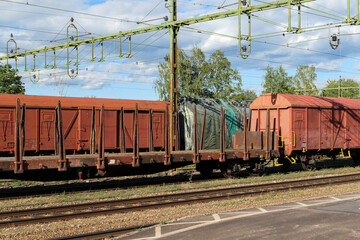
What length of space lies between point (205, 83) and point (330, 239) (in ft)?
112

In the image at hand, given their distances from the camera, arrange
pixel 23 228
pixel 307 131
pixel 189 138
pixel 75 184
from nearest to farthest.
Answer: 1. pixel 23 228
2. pixel 75 184
3. pixel 307 131
4. pixel 189 138

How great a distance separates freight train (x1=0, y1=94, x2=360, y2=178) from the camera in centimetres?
1340

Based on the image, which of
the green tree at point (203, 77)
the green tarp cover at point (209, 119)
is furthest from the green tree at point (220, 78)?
the green tarp cover at point (209, 119)

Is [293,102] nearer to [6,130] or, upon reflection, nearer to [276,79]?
[6,130]

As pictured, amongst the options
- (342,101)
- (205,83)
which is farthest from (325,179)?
(205,83)

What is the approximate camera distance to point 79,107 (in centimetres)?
1691

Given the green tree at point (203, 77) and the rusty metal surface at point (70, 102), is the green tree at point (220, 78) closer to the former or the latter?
the green tree at point (203, 77)

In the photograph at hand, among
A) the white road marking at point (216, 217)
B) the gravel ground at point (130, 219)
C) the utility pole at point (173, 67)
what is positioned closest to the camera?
the gravel ground at point (130, 219)

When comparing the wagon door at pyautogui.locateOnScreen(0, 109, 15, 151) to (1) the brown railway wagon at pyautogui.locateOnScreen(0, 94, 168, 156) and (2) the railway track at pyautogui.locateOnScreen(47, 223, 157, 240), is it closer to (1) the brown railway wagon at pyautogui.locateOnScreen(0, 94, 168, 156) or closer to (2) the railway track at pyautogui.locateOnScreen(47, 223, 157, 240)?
(1) the brown railway wagon at pyautogui.locateOnScreen(0, 94, 168, 156)

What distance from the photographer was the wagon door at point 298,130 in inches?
711

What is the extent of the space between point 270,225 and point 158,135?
11178 millimetres

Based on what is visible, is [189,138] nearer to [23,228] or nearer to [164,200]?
[164,200]

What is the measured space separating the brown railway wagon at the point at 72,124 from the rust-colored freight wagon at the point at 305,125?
5.10m

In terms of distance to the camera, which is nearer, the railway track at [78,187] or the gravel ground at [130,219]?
the gravel ground at [130,219]
